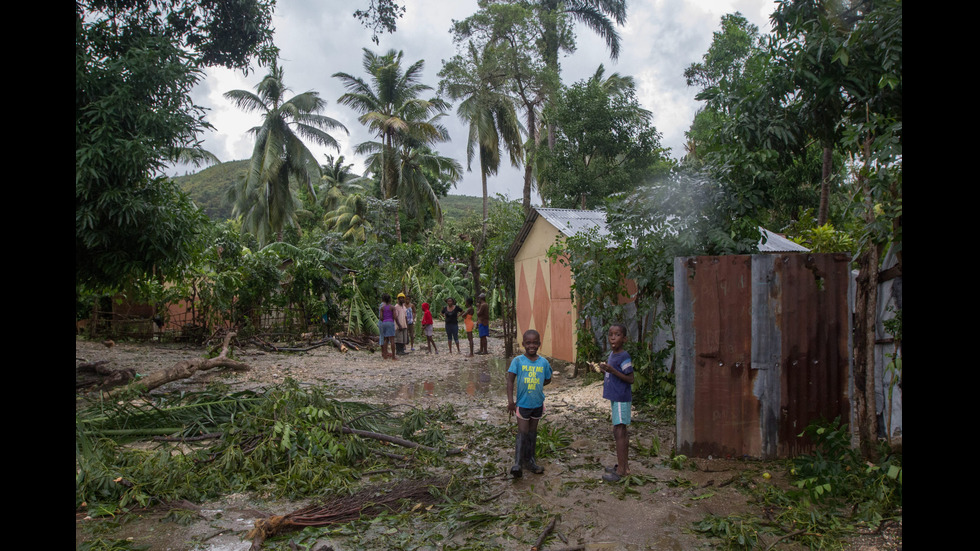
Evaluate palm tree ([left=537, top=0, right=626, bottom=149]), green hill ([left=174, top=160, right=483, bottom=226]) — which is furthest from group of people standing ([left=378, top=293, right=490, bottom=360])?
green hill ([left=174, top=160, right=483, bottom=226])

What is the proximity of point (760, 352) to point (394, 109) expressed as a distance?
88.8 feet

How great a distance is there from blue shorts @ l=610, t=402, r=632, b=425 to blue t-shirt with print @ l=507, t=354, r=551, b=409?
24.8 inches

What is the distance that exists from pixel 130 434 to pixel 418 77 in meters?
26.5

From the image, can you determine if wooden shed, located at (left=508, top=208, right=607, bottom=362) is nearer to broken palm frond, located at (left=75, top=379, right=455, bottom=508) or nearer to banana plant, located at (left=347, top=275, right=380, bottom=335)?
banana plant, located at (left=347, top=275, right=380, bottom=335)

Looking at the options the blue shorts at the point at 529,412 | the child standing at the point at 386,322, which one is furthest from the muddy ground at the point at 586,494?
the child standing at the point at 386,322

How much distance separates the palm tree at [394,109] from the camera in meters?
28.3

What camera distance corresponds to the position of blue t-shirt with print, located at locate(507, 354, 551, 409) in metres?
5.21

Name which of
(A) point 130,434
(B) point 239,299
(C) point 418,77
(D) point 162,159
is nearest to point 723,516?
(A) point 130,434

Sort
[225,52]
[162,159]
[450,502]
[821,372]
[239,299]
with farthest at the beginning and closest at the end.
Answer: [239,299], [225,52], [162,159], [821,372], [450,502]

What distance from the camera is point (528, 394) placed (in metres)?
5.22

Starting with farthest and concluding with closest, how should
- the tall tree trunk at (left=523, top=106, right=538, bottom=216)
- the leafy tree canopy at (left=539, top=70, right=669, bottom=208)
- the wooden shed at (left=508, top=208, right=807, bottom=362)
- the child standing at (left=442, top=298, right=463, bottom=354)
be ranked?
the tall tree trunk at (left=523, top=106, right=538, bottom=216) → the leafy tree canopy at (left=539, top=70, right=669, bottom=208) → the child standing at (left=442, top=298, right=463, bottom=354) → the wooden shed at (left=508, top=208, right=807, bottom=362)
